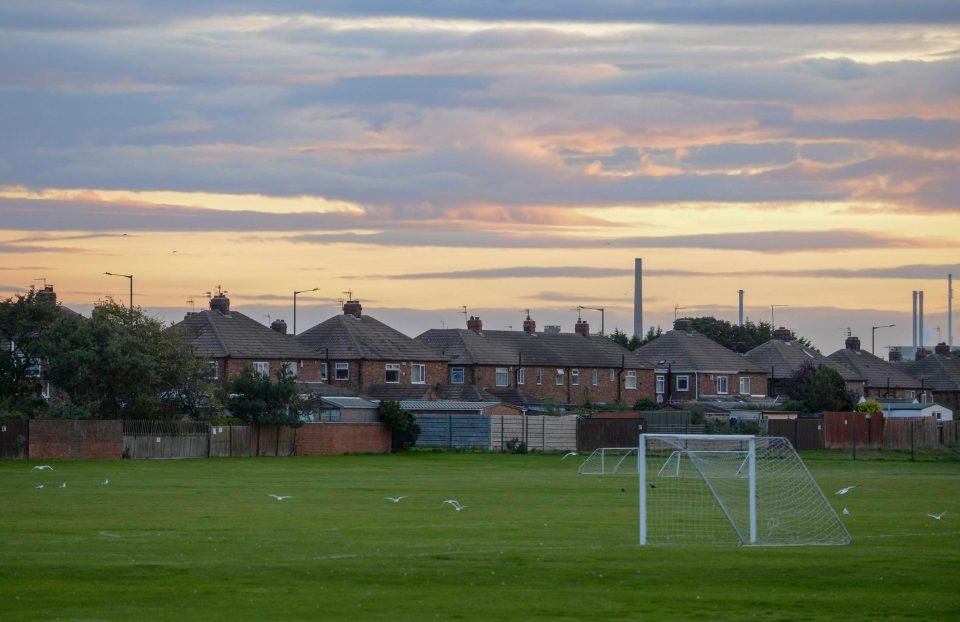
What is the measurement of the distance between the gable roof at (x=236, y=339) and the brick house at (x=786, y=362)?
43.9m

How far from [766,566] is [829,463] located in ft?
144

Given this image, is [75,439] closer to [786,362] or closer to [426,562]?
[426,562]

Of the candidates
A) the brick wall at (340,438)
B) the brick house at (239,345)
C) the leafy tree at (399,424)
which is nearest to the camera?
the brick wall at (340,438)

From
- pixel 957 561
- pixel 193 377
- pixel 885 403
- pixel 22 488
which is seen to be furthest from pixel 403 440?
pixel 957 561

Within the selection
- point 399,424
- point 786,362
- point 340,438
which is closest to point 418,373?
point 399,424

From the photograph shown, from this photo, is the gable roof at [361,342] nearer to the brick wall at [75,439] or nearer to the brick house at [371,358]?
the brick house at [371,358]

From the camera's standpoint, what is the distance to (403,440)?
71.8 m

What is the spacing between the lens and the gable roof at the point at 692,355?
11081cm

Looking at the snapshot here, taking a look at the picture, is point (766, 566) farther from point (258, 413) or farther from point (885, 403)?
point (885, 403)

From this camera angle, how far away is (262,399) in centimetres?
6562

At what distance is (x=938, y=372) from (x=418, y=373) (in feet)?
193

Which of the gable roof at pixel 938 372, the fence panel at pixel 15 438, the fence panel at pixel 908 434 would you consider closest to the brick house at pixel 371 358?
the fence panel at pixel 908 434

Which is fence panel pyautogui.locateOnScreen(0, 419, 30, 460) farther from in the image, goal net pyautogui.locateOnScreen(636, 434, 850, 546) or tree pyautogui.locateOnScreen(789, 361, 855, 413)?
tree pyautogui.locateOnScreen(789, 361, 855, 413)

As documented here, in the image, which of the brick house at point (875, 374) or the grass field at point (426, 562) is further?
the brick house at point (875, 374)
